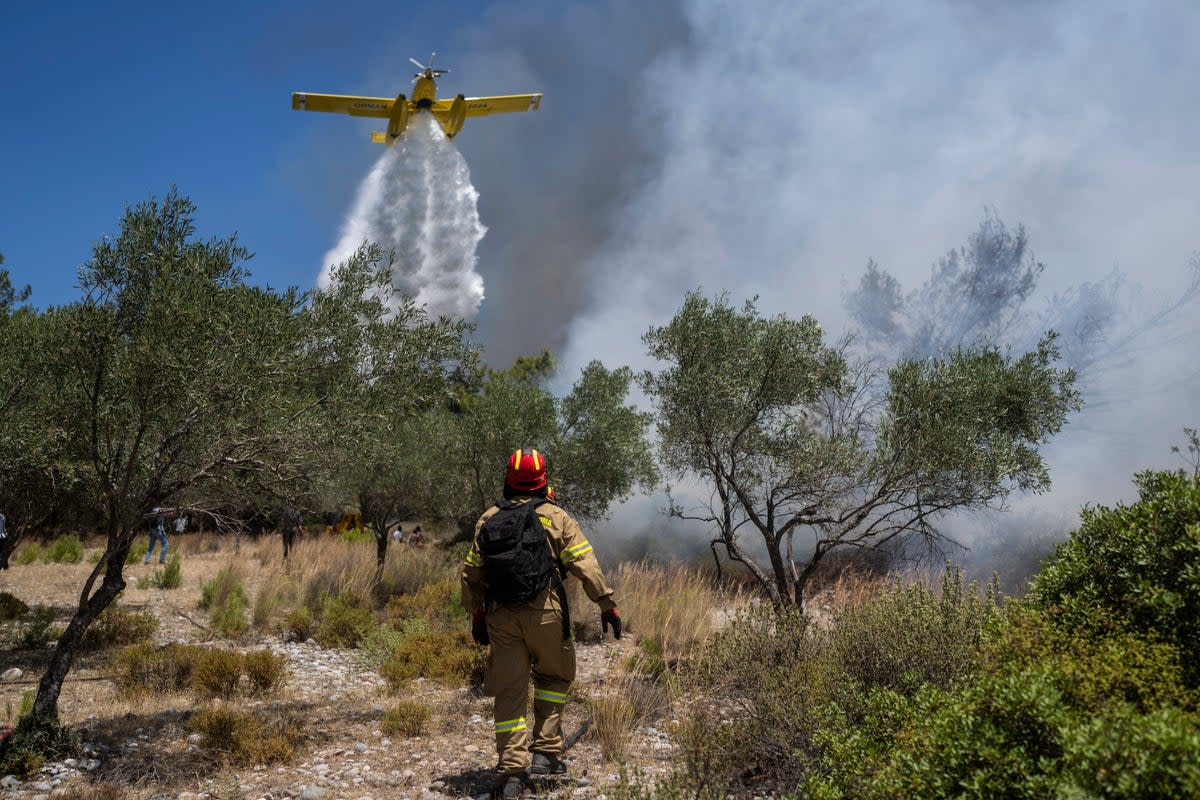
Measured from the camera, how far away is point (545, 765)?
211 inches

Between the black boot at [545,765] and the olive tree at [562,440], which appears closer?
the black boot at [545,765]

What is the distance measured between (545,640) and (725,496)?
4.44 metres

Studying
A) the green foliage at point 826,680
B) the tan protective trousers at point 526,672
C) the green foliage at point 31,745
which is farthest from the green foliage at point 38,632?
the green foliage at point 826,680

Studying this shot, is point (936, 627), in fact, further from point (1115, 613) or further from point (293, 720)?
point (293, 720)

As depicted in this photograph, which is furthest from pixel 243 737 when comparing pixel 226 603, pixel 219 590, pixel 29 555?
pixel 29 555

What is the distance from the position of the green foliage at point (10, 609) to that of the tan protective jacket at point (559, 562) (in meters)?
9.85

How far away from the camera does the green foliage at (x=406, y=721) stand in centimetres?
667

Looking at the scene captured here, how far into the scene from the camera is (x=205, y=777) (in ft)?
18.6

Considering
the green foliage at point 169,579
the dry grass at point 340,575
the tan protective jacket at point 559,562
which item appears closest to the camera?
the tan protective jacket at point 559,562

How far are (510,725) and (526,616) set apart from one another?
0.72 meters

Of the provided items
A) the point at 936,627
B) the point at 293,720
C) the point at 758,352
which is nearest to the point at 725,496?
the point at 758,352

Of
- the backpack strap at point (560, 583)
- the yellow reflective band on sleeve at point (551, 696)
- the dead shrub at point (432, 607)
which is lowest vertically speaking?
the yellow reflective band on sleeve at point (551, 696)

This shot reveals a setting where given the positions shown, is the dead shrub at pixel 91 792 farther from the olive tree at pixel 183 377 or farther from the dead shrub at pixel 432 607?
the dead shrub at pixel 432 607

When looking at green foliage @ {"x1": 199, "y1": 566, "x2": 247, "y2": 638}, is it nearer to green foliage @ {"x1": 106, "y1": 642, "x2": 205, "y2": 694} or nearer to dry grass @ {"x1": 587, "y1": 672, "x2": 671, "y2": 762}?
green foliage @ {"x1": 106, "y1": 642, "x2": 205, "y2": 694}
